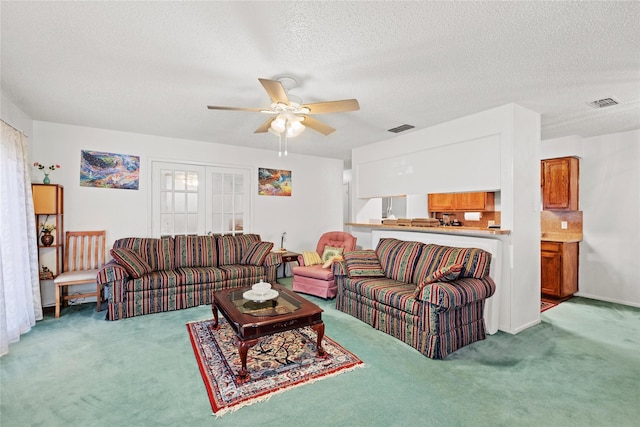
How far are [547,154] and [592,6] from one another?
12.6 ft

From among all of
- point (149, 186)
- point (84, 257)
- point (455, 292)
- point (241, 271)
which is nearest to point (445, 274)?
point (455, 292)

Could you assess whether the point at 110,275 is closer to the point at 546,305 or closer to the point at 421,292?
the point at 421,292

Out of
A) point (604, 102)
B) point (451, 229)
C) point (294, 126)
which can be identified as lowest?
point (451, 229)

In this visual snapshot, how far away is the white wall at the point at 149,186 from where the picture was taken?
4258 mm

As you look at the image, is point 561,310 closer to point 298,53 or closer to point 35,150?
point 298,53

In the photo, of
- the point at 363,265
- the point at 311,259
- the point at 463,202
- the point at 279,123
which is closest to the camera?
the point at 279,123

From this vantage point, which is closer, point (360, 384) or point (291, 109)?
point (360, 384)

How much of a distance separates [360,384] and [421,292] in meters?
0.98

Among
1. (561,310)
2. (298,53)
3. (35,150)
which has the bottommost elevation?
(561,310)

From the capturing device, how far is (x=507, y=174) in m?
3.31

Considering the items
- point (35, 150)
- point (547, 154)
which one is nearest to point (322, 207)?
point (547, 154)

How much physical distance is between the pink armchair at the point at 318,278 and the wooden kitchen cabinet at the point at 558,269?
290 cm

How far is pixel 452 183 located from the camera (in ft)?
Answer: 12.8

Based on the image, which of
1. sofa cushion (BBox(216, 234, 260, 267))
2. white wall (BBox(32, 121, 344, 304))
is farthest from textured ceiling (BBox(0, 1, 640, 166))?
sofa cushion (BBox(216, 234, 260, 267))
